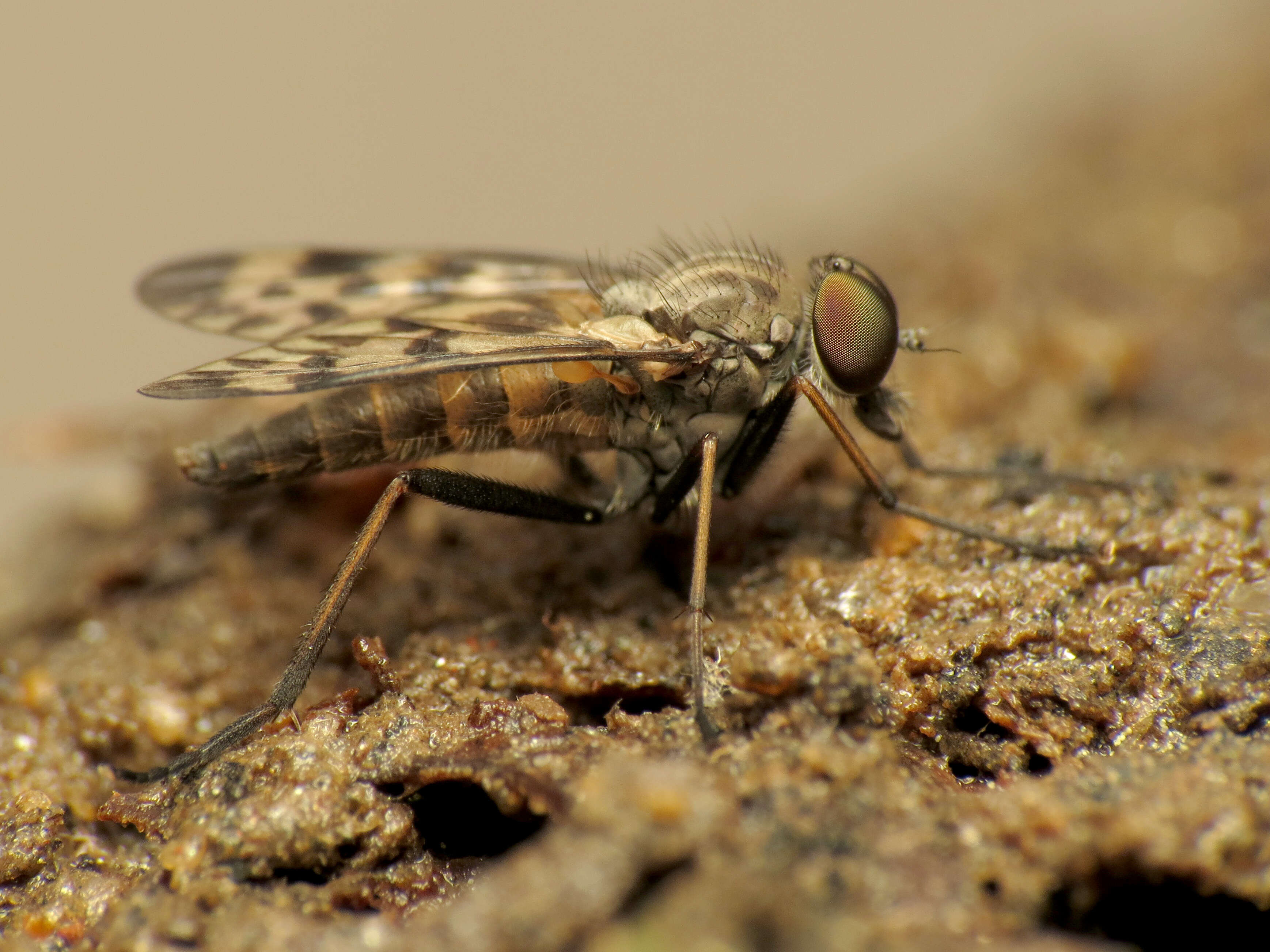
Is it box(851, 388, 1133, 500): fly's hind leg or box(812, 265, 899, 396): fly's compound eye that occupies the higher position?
box(812, 265, 899, 396): fly's compound eye

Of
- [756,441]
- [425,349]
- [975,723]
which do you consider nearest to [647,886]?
[975,723]

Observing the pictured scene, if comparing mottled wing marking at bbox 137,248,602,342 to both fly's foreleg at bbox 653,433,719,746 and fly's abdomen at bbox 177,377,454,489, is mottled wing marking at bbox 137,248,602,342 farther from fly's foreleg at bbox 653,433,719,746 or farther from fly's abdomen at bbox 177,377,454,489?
fly's foreleg at bbox 653,433,719,746

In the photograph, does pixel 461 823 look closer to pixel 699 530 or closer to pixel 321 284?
pixel 699 530

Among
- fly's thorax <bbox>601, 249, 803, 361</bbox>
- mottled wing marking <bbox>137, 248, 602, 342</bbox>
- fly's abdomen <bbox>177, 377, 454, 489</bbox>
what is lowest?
fly's abdomen <bbox>177, 377, 454, 489</bbox>

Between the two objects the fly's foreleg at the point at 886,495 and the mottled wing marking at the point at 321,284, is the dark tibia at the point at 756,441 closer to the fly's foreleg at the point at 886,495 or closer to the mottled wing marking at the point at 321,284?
the fly's foreleg at the point at 886,495

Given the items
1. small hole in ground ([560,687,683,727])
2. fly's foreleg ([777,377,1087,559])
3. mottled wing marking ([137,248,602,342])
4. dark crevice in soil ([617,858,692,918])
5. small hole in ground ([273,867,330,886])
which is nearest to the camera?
dark crevice in soil ([617,858,692,918])

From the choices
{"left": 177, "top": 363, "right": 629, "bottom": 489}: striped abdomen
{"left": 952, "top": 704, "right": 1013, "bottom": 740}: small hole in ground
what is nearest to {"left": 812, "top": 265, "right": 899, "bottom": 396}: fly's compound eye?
{"left": 177, "top": 363, "right": 629, "bottom": 489}: striped abdomen
